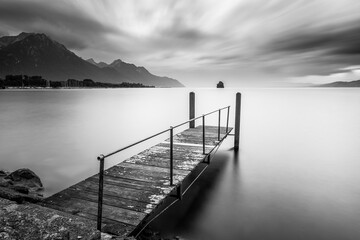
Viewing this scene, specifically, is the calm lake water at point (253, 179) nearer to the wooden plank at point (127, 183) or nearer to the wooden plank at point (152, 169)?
the wooden plank at point (152, 169)

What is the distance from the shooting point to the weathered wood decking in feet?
12.3

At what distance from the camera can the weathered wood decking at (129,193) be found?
148 inches

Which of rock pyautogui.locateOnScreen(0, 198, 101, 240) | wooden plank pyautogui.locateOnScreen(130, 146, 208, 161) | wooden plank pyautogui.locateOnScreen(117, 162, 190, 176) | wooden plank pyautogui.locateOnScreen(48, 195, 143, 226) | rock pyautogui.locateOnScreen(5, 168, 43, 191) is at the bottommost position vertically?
rock pyautogui.locateOnScreen(5, 168, 43, 191)

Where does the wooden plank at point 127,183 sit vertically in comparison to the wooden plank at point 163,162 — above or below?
below

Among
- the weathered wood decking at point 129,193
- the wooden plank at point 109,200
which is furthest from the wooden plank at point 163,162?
the wooden plank at point 109,200

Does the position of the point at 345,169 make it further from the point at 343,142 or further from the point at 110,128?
the point at 110,128

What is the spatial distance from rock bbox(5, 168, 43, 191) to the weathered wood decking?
159 inches

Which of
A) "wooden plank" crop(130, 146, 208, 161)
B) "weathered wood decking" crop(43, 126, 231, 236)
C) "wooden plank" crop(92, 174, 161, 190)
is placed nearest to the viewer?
"weathered wood decking" crop(43, 126, 231, 236)

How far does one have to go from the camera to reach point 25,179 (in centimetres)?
793

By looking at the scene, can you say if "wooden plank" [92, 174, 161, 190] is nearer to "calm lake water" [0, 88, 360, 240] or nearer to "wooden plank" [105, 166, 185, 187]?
"wooden plank" [105, 166, 185, 187]

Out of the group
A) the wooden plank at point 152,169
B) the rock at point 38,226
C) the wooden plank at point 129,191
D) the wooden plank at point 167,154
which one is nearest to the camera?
the rock at point 38,226

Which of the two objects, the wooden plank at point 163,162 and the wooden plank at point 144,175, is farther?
the wooden plank at point 163,162

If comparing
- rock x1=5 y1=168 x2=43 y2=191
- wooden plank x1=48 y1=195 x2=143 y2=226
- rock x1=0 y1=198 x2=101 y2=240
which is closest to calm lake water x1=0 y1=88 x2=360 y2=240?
rock x1=5 y1=168 x2=43 y2=191

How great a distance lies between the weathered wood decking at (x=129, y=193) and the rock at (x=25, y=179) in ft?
13.3
